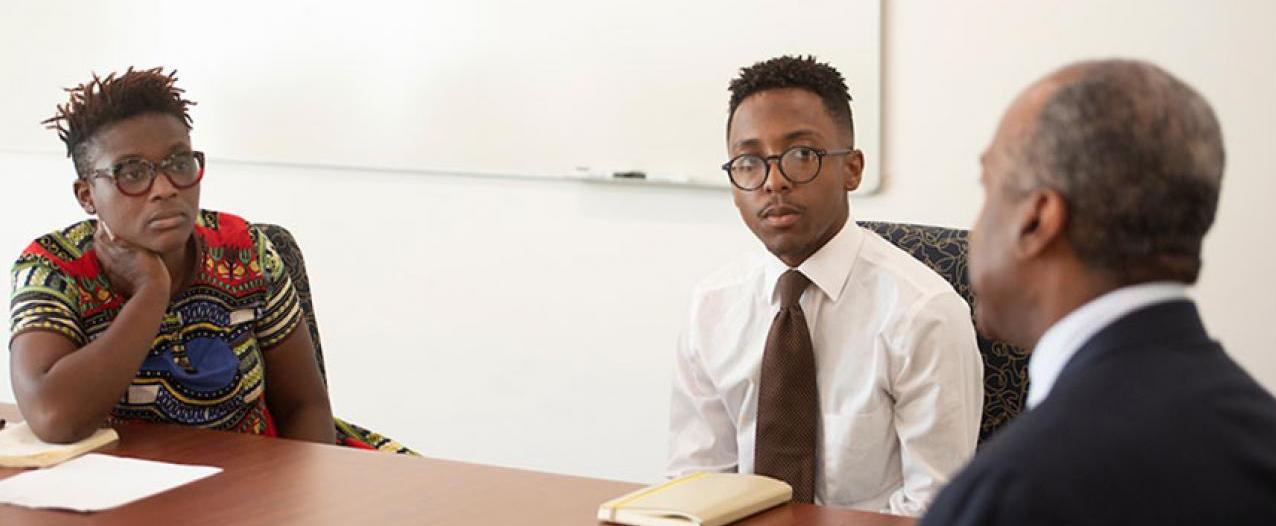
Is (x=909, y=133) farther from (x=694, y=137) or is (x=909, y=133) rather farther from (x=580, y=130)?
(x=580, y=130)

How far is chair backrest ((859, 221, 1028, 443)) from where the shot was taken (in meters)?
2.48

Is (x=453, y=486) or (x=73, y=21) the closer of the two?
(x=453, y=486)

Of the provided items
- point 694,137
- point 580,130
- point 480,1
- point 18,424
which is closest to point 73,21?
point 480,1

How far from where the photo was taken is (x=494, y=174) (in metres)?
4.05

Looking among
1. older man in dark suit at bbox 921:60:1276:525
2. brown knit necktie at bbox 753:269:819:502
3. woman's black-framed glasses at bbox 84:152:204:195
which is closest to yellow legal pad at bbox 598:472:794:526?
brown knit necktie at bbox 753:269:819:502

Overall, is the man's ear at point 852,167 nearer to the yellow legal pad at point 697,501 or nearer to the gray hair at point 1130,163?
the yellow legal pad at point 697,501

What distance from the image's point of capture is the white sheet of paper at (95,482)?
2.07 m

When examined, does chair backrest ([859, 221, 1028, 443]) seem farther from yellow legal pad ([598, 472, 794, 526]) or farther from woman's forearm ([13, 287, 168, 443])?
woman's forearm ([13, 287, 168, 443])

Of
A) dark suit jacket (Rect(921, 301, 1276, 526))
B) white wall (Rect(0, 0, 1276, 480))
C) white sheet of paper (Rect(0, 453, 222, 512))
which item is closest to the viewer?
dark suit jacket (Rect(921, 301, 1276, 526))

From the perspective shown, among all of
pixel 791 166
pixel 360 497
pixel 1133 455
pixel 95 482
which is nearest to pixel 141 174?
pixel 95 482

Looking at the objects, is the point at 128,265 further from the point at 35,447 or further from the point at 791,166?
the point at 791,166

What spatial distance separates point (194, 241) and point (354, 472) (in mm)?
683

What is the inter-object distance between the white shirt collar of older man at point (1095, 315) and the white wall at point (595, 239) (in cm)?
217

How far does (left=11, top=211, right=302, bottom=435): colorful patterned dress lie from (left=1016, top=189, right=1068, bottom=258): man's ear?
172 cm
